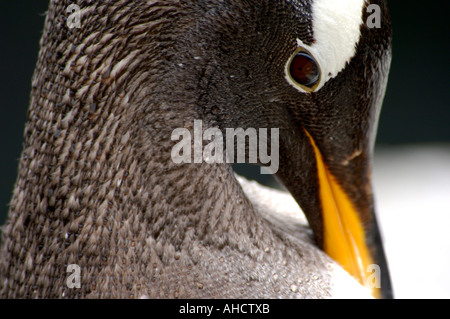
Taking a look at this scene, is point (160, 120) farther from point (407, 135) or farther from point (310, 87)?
point (407, 135)

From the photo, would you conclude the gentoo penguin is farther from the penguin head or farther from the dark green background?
the dark green background

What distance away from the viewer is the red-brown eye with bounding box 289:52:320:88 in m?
0.68

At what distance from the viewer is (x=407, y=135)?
6.79 feet

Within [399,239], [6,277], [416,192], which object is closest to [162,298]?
[6,277]

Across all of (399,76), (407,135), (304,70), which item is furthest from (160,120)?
(399,76)

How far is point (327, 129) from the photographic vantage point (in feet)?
2.42

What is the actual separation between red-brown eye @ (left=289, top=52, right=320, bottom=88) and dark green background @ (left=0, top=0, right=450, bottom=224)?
51.8 inches

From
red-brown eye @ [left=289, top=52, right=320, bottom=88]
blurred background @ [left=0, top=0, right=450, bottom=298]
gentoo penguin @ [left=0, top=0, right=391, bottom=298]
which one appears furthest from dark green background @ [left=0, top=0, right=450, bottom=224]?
red-brown eye @ [left=289, top=52, right=320, bottom=88]

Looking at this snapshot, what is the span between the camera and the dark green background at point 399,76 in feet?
6.02

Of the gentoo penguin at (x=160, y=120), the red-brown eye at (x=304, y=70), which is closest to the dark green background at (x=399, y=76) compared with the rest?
the gentoo penguin at (x=160, y=120)

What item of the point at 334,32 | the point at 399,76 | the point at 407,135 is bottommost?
the point at 334,32

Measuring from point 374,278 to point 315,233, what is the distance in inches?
4.4

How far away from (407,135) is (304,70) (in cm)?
151
